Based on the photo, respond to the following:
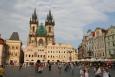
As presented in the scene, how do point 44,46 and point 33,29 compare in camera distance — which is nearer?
point 44,46

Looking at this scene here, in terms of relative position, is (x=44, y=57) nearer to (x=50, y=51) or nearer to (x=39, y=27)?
(x=50, y=51)

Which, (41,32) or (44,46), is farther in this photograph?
(41,32)

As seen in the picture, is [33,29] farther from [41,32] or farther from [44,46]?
[44,46]

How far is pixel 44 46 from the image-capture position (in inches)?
6634

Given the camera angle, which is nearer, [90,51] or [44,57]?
[90,51]

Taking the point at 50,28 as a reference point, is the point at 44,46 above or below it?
below

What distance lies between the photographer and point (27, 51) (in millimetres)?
161875

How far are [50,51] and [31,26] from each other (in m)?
24.2

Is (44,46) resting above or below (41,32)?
below

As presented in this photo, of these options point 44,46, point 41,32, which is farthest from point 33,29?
point 44,46

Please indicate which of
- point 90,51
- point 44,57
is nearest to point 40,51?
point 44,57

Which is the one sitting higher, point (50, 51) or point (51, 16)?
point (51, 16)

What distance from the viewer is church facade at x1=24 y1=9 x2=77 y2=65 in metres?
163

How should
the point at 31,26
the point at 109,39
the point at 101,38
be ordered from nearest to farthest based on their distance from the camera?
1. the point at 109,39
2. the point at 101,38
3. the point at 31,26
